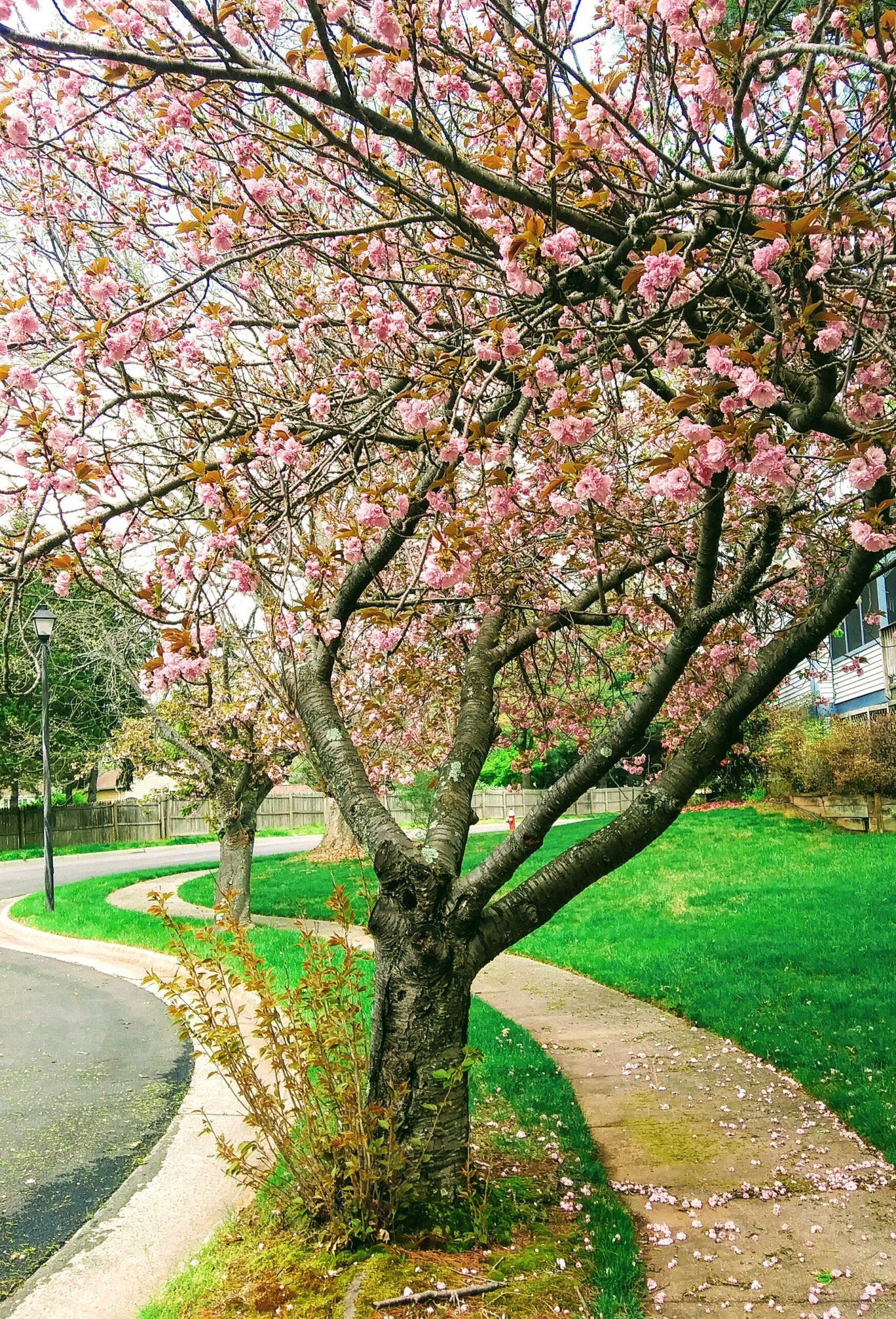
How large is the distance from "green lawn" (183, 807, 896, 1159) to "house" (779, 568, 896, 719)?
2459 millimetres

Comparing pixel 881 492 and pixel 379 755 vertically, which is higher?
pixel 881 492

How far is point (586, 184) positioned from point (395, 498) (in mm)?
2054

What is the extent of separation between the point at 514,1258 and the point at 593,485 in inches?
112

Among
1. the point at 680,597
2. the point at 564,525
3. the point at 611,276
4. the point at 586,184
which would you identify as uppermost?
the point at 586,184

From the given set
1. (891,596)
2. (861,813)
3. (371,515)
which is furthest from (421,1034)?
Result: (891,596)

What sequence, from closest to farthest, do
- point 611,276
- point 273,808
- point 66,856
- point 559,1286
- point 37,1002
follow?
1. point 559,1286
2. point 611,276
3. point 37,1002
4. point 66,856
5. point 273,808

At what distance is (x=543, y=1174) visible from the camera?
410 centimetres

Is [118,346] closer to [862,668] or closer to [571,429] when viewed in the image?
[571,429]

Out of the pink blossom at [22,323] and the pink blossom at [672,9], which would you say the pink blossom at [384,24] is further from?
the pink blossom at [22,323]

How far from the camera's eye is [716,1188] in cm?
400

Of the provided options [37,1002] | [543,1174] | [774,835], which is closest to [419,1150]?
[543,1174]

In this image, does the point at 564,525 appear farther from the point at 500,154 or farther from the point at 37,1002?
the point at 37,1002

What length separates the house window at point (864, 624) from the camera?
645 inches

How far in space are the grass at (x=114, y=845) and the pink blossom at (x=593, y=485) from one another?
2398 centimetres
